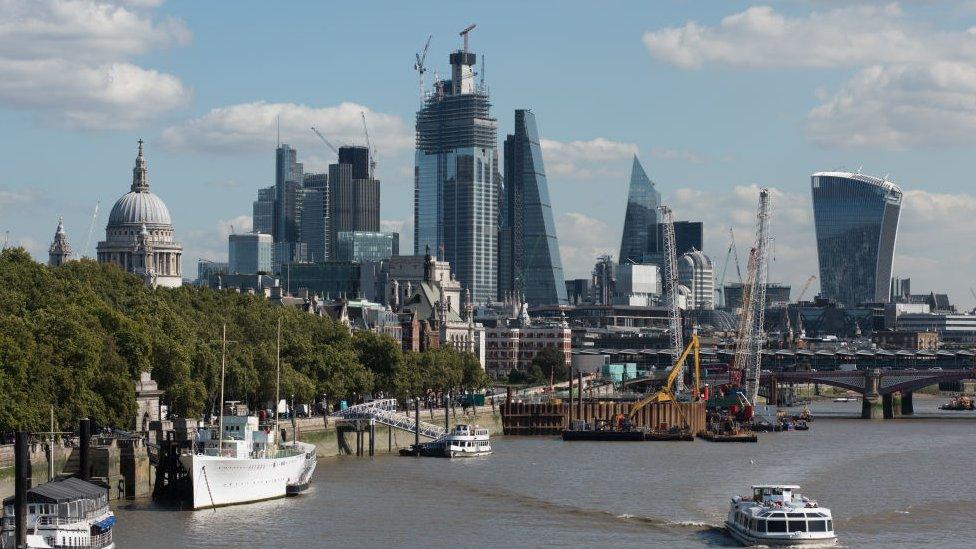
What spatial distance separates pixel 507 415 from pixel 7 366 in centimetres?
8388

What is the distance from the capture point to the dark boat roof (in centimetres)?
6762

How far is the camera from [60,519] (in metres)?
67.1

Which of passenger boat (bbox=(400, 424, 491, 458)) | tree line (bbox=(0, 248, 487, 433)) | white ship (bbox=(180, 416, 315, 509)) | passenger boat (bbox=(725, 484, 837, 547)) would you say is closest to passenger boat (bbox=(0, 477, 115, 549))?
white ship (bbox=(180, 416, 315, 509))

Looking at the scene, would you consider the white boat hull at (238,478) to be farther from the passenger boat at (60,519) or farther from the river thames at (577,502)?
the passenger boat at (60,519)

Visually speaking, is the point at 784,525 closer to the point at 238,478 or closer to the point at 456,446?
the point at 238,478

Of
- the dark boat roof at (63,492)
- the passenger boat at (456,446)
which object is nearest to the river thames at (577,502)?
the passenger boat at (456,446)

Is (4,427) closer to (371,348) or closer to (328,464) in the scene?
(328,464)

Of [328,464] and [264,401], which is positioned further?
[264,401]

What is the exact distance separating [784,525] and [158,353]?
153 feet

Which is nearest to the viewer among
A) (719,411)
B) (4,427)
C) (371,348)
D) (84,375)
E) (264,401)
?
(4,427)

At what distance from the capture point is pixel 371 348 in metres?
157

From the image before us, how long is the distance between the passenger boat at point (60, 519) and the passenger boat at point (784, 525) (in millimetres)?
24893

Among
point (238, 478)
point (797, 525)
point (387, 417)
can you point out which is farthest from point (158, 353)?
point (797, 525)

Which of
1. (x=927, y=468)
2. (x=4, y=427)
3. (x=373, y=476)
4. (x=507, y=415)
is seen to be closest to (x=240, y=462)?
(x=4, y=427)
